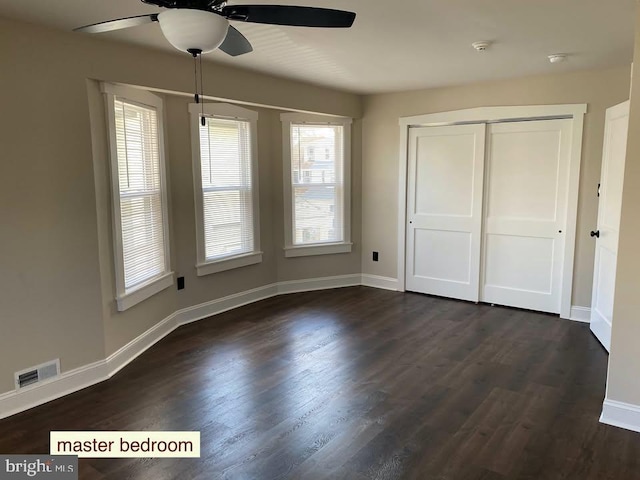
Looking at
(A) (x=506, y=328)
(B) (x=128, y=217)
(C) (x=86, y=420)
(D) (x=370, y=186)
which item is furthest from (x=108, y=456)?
(D) (x=370, y=186)

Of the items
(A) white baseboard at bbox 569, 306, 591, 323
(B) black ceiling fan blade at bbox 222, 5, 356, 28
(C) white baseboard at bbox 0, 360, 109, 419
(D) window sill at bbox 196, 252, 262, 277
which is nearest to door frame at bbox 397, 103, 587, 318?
(A) white baseboard at bbox 569, 306, 591, 323

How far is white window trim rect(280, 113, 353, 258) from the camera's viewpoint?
516 cm

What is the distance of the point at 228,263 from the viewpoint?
187 inches

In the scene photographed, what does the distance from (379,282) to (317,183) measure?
143 centimetres

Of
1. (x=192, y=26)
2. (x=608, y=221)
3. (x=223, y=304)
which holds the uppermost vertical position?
(x=192, y=26)

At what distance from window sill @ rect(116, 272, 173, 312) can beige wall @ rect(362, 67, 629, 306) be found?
8.48 feet

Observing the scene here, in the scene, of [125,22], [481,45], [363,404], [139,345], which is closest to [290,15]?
[125,22]

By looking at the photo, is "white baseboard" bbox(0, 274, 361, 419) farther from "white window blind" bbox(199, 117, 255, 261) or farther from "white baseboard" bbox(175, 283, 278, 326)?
"white window blind" bbox(199, 117, 255, 261)

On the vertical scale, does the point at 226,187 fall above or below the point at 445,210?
above

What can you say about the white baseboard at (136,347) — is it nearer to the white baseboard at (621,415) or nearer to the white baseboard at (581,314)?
the white baseboard at (581,314)

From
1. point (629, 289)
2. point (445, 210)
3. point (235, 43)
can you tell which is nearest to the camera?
point (235, 43)

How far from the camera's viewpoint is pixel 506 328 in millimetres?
4266

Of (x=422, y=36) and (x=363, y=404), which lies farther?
(x=422, y=36)

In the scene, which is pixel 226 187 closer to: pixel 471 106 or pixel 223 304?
pixel 223 304
